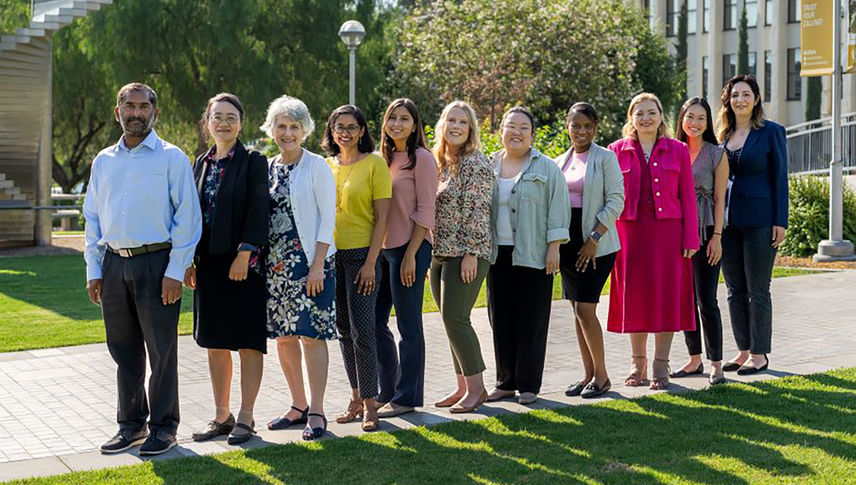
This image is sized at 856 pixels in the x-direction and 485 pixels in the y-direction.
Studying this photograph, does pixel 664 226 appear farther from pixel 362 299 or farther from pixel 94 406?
pixel 94 406

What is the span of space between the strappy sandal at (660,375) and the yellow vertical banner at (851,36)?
12.6 metres

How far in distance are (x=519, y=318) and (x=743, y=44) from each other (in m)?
47.1

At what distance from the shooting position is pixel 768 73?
51.0 metres

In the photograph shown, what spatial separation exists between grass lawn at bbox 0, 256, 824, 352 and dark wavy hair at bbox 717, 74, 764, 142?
4733 mm

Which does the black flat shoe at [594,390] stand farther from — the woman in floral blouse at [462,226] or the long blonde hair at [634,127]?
the long blonde hair at [634,127]

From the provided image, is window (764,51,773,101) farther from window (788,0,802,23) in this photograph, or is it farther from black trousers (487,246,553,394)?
black trousers (487,246,553,394)

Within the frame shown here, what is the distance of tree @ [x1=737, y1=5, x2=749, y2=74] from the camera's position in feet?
168

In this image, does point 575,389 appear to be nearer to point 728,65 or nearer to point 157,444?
point 157,444

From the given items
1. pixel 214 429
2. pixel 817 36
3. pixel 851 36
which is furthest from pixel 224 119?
pixel 851 36

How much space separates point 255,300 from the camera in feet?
20.7

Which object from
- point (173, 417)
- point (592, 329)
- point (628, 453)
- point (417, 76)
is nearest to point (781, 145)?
point (592, 329)

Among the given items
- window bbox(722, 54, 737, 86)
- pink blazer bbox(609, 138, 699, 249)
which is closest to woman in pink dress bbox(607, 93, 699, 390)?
pink blazer bbox(609, 138, 699, 249)

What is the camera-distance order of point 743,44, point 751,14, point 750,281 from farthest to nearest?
point 751,14 < point 743,44 < point 750,281

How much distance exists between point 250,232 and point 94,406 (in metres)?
2.24
